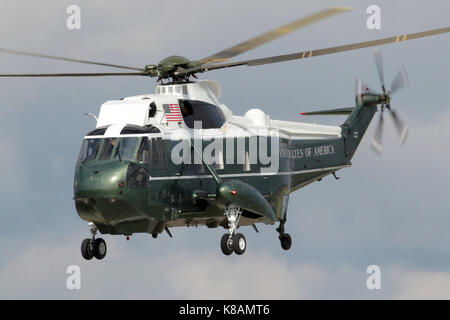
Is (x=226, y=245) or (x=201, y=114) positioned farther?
(x=201, y=114)

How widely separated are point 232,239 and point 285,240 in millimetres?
4697

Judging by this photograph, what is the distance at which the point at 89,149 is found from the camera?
84.5 ft

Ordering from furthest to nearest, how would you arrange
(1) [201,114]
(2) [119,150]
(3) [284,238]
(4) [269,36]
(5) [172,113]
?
(3) [284,238]
(1) [201,114]
(5) [172,113]
(2) [119,150]
(4) [269,36]

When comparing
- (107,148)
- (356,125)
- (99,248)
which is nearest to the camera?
(107,148)

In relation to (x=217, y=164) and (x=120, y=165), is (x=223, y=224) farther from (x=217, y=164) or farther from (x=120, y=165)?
(x=120, y=165)

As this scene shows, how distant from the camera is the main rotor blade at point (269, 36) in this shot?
21.9 metres

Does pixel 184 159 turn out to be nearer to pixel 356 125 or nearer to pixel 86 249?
pixel 86 249

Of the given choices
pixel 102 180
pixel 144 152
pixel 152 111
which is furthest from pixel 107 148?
pixel 152 111

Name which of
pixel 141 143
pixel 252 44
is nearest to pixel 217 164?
pixel 141 143

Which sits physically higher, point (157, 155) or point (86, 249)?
point (157, 155)

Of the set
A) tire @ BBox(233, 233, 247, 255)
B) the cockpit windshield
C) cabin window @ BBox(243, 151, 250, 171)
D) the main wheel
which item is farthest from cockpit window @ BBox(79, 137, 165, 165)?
the main wheel

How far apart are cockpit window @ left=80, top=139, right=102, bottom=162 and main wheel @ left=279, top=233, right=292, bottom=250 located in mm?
8452

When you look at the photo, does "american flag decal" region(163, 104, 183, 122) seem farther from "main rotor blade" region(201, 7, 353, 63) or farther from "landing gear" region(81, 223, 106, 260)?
"landing gear" region(81, 223, 106, 260)

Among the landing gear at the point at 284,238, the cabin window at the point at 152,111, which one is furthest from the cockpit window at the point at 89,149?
the landing gear at the point at 284,238
